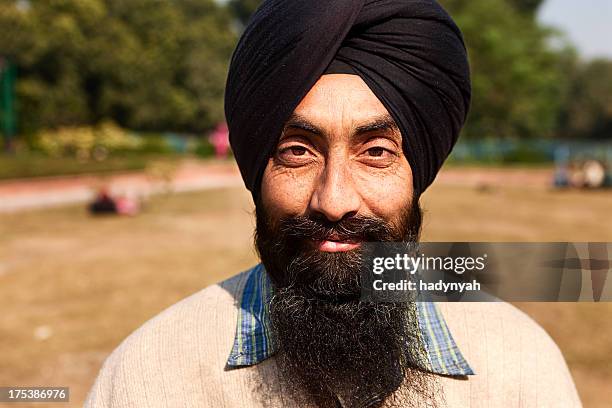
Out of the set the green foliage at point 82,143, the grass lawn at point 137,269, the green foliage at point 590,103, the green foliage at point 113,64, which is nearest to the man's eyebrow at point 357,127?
the grass lawn at point 137,269

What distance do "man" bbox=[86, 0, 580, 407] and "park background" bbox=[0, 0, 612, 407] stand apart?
205cm

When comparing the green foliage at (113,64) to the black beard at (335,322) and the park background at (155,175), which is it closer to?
the park background at (155,175)

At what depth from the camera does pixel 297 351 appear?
1.59 meters

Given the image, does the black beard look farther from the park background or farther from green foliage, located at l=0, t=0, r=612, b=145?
green foliage, located at l=0, t=0, r=612, b=145

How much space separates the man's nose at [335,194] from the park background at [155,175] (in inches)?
86.0

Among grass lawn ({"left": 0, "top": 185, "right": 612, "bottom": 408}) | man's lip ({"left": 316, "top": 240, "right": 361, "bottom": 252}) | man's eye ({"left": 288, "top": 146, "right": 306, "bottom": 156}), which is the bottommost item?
man's lip ({"left": 316, "top": 240, "right": 361, "bottom": 252})

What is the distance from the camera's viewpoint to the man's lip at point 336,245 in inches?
59.4

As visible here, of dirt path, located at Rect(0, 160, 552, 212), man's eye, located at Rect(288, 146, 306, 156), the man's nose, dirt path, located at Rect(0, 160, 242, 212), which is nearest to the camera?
the man's nose

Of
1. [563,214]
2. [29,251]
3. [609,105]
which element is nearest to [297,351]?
[29,251]

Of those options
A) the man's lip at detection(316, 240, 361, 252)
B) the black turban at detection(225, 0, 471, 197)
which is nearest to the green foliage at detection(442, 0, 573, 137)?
the black turban at detection(225, 0, 471, 197)

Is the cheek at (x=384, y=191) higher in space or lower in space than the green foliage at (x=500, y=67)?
lower

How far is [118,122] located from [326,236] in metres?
43.9

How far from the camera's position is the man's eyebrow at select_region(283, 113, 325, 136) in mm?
1524

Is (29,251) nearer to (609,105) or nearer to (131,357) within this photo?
(131,357)
